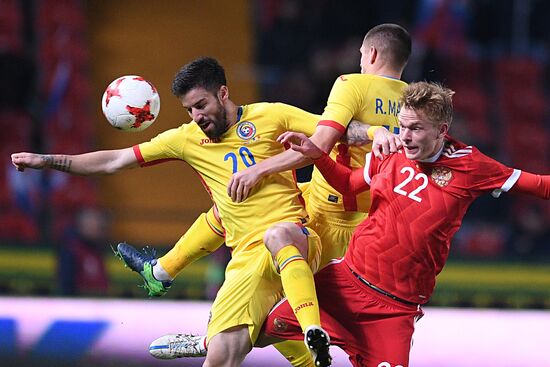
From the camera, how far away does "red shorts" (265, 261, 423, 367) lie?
491cm

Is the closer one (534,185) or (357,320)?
(534,185)

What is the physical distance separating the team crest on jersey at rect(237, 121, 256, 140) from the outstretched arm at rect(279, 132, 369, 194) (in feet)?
1.01

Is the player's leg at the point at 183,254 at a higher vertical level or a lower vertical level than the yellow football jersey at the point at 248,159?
lower

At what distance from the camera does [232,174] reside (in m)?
5.21

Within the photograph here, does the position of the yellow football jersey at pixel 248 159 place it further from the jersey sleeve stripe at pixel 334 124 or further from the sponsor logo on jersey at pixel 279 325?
the sponsor logo on jersey at pixel 279 325

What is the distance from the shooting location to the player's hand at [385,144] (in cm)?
488

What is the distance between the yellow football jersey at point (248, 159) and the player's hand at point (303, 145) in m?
0.40

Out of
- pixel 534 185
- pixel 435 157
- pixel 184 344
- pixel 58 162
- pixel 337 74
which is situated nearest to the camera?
pixel 534 185

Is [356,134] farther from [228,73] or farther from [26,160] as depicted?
[228,73]

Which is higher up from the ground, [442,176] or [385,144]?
[385,144]

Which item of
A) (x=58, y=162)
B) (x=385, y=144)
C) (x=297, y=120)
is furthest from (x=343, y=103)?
(x=58, y=162)

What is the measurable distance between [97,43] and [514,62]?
452 cm

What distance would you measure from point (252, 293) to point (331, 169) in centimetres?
69

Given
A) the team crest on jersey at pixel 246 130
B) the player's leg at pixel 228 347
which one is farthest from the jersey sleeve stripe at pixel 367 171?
the player's leg at pixel 228 347
